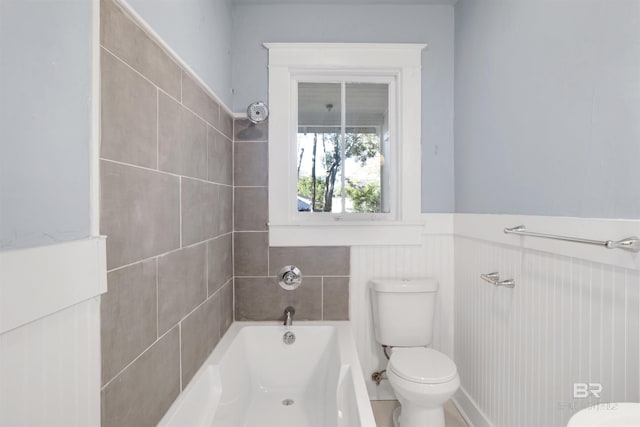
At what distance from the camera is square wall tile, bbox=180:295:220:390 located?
51.5 inches

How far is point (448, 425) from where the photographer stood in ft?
5.98

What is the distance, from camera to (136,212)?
958mm

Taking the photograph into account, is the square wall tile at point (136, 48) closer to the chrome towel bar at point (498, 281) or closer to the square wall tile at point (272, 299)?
the square wall tile at point (272, 299)

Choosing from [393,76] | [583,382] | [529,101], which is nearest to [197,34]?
[393,76]

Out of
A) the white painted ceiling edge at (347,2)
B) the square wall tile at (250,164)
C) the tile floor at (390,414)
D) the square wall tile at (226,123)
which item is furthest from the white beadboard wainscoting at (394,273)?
the white painted ceiling edge at (347,2)

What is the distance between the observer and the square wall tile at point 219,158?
5.29 feet

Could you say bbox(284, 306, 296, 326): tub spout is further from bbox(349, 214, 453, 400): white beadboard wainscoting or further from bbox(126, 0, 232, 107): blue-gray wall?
bbox(126, 0, 232, 107): blue-gray wall

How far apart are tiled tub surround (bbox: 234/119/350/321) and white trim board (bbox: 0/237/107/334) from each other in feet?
4.15

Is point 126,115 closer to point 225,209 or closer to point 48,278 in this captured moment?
point 48,278

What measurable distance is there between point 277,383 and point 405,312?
0.88 m

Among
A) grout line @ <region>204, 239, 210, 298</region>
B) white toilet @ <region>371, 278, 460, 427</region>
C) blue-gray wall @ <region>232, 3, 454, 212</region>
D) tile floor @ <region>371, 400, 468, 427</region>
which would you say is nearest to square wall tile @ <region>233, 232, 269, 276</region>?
grout line @ <region>204, 239, 210, 298</region>

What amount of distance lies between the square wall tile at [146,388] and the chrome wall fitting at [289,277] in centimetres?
84

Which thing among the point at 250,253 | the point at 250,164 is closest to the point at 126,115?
the point at 250,164

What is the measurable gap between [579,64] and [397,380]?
150 cm
